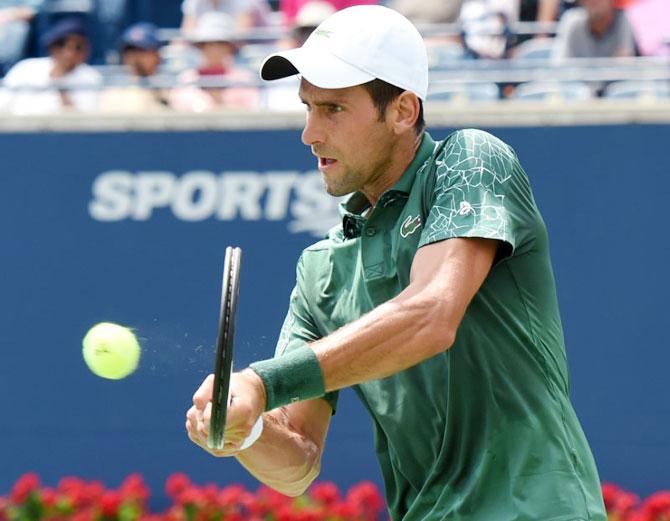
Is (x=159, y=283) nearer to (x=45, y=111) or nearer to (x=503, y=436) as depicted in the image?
(x=45, y=111)

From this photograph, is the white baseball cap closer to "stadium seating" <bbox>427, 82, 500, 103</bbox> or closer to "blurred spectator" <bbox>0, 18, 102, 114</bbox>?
"stadium seating" <bbox>427, 82, 500, 103</bbox>

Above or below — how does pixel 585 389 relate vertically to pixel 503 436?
below

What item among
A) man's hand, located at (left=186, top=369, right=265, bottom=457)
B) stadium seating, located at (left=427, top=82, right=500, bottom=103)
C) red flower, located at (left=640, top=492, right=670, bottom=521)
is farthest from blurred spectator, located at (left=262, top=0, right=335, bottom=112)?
man's hand, located at (left=186, top=369, right=265, bottom=457)

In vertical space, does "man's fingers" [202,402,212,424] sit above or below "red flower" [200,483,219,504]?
above

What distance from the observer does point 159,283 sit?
25.3ft

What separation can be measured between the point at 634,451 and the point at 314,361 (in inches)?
189

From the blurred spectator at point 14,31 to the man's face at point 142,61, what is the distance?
96 centimetres

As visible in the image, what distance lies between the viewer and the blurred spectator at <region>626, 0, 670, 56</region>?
7.68 m

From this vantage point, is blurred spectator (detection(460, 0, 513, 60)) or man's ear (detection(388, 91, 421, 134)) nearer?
man's ear (detection(388, 91, 421, 134))

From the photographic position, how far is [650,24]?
778 cm

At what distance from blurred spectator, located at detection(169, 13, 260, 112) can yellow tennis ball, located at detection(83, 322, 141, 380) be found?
452cm

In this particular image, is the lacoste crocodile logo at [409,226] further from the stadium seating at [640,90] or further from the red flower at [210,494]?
the stadium seating at [640,90]

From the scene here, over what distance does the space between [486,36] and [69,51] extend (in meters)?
2.53

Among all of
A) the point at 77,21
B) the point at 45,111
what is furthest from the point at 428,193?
the point at 77,21
